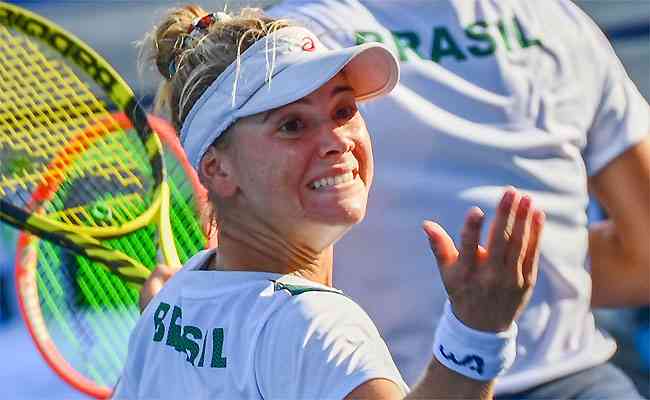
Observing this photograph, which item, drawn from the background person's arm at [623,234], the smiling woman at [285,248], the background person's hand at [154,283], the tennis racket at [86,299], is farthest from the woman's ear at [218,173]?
the background person's arm at [623,234]

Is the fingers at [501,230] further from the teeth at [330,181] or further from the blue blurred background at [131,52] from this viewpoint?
the blue blurred background at [131,52]

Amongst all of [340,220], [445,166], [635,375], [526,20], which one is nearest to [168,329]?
[340,220]

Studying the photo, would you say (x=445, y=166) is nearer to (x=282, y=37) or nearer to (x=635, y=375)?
(x=282, y=37)

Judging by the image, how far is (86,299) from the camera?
237 centimetres

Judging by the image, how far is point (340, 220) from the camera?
157cm

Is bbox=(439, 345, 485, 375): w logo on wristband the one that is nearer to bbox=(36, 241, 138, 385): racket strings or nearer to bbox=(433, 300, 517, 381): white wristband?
bbox=(433, 300, 517, 381): white wristband

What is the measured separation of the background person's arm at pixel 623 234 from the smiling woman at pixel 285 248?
733mm

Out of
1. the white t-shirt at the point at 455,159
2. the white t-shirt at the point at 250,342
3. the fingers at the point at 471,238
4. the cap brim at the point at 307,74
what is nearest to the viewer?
the fingers at the point at 471,238

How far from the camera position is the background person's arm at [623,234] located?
7.59ft

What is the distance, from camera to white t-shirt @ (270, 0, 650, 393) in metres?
2.13

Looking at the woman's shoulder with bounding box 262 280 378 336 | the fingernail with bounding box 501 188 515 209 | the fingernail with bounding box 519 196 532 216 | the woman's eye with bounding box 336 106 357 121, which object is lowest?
the woman's shoulder with bounding box 262 280 378 336

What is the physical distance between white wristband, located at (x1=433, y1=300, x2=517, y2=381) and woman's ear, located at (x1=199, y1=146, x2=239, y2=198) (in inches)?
16.0

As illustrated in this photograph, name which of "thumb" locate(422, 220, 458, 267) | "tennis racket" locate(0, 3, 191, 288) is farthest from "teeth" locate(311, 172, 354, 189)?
"tennis racket" locate(0, 3, 191, 288)

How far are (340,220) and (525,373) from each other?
0.71 m
